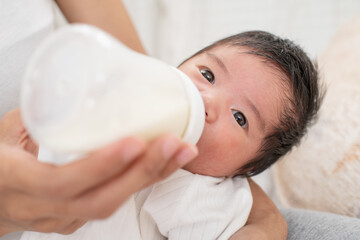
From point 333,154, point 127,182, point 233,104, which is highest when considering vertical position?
point 127,182

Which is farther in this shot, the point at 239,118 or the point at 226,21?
the point at 226,21

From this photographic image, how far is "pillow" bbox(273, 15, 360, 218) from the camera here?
98 cm

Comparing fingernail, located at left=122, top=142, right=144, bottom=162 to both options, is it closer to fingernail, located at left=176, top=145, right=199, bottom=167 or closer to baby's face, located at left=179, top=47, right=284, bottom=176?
fingernail, located at left=176, top=145, right=199, bottom=167

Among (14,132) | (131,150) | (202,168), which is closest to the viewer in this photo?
(131,150)

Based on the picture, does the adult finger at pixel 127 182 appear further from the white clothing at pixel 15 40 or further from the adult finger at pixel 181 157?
the white clothing at pixel 15 40

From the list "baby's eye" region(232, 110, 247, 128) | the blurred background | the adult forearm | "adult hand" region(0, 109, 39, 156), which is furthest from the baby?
the blurred background

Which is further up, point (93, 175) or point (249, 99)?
point (93, 175)

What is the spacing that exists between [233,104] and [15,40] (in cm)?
50

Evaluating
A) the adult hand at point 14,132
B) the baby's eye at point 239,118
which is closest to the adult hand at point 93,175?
the adult hand at point 14,132

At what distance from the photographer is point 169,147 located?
14.6 inches

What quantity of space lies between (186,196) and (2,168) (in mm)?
395

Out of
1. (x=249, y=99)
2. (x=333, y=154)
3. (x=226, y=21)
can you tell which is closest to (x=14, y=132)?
(x=249, y=99)

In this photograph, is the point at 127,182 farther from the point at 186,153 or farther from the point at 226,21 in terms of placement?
the point at 226,21

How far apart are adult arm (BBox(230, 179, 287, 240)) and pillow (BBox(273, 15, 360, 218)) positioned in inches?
8.0
